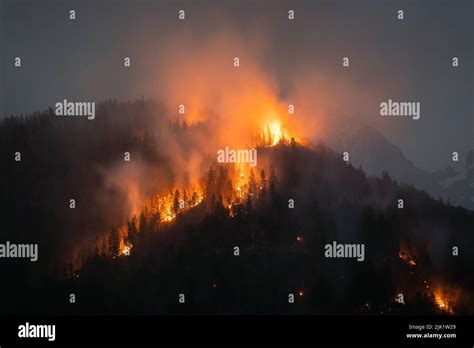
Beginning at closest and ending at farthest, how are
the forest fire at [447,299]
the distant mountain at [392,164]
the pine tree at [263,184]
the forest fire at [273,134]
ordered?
the forest fire at [447,299] < the distant mountain at [392,164] < the pine tree at [263,184] < the forest fire at [273,134]

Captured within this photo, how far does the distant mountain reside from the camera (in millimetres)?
9023

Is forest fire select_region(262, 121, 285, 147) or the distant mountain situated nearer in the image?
the distant mountain

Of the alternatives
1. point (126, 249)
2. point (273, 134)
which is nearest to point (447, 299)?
point (273, 134)

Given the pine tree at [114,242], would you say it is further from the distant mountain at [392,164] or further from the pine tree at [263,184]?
the distant mountain at [392,164]

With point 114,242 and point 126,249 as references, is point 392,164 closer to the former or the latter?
point 126,249

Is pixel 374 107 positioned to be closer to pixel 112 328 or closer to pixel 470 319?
pixel 470 319

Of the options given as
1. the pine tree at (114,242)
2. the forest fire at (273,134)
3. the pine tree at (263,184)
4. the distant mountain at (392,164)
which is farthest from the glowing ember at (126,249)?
the distant mountain at (392,164)

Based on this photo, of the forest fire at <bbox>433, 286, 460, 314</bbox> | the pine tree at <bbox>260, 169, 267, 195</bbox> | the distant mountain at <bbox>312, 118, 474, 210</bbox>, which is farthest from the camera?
the pine tree at <bbox>260, 169, 267, 195</bbox>

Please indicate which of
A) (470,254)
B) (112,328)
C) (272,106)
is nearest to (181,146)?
(272,106)

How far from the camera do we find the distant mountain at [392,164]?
29.6ft

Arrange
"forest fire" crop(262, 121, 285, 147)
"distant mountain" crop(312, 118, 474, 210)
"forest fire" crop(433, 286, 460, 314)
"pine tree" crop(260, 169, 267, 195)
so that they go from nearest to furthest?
1. "forest fire" crop(433, 286, 460, 314)
2. "distant mountain" crop(312, 118, 474, 210)
3. "pine tree" crop(260, 169, 267, 195)
4. "forest fire" crop(262, 121, 285, 147)

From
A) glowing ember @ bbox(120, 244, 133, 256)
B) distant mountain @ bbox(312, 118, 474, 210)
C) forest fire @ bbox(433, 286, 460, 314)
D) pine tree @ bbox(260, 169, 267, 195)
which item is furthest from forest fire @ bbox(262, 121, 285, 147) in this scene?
forest fire @ bbox(433, 286, 460, 314)

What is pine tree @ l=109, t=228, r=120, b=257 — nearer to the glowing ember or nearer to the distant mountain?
the glowing ember

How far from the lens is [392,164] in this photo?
913 cm
